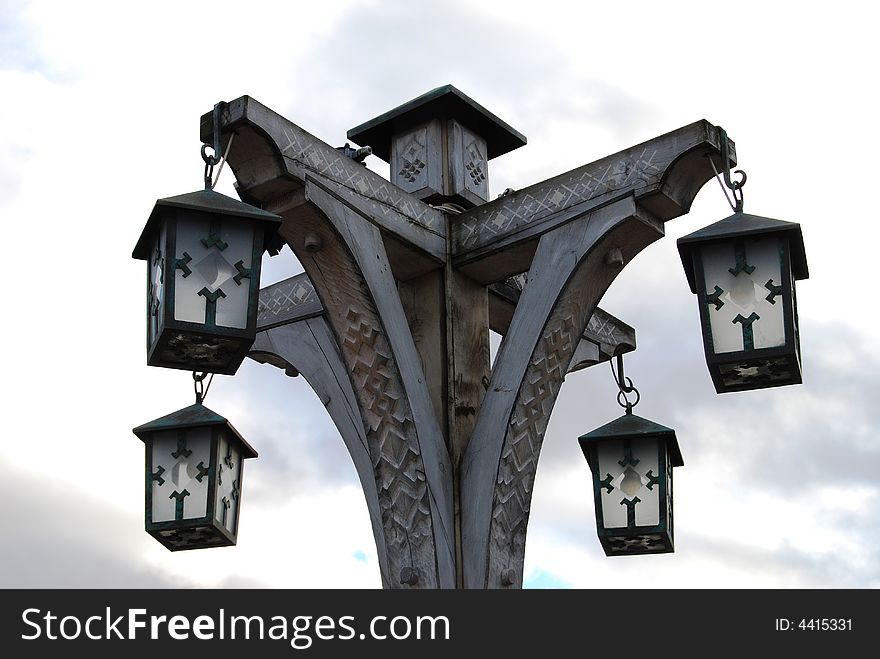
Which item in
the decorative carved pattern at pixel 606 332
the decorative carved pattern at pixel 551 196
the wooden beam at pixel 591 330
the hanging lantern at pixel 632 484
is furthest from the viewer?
the decorative carved pattern at pixel 606 332

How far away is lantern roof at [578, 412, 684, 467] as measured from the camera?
466 cm

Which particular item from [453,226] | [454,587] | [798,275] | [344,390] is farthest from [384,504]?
[798,275]

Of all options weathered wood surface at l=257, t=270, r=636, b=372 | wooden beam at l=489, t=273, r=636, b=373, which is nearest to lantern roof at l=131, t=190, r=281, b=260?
weathered wood surface at l=257, t=270, r=636, b=372

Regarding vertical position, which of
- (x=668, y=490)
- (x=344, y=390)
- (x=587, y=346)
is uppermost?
(x=587, y=346)

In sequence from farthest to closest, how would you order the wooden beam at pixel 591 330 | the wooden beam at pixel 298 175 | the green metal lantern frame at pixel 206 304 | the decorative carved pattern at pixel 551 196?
the wooden beam at pixel 591 330, the decorative carved pattern at pixel 551 196, the wooden beam at pixel 298 175, the green metal lantern frame at pixel 206 304

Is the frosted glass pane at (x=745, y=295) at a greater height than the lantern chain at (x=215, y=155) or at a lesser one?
lesser

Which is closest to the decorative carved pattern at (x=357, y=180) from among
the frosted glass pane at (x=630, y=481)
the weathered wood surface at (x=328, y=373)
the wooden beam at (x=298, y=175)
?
the wooden beam at (x=298, y=175)

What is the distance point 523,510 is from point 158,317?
123 centimetres

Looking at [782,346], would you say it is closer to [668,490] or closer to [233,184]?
[668,490]

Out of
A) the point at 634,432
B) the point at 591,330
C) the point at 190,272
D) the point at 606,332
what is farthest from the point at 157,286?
the point at 606,332

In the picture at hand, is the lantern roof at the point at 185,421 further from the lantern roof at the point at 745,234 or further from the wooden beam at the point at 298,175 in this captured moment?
the lantern roof at the point at 745,234

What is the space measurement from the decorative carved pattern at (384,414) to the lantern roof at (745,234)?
88cm

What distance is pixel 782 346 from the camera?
3.48 m

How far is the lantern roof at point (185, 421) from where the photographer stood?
14.4ft
